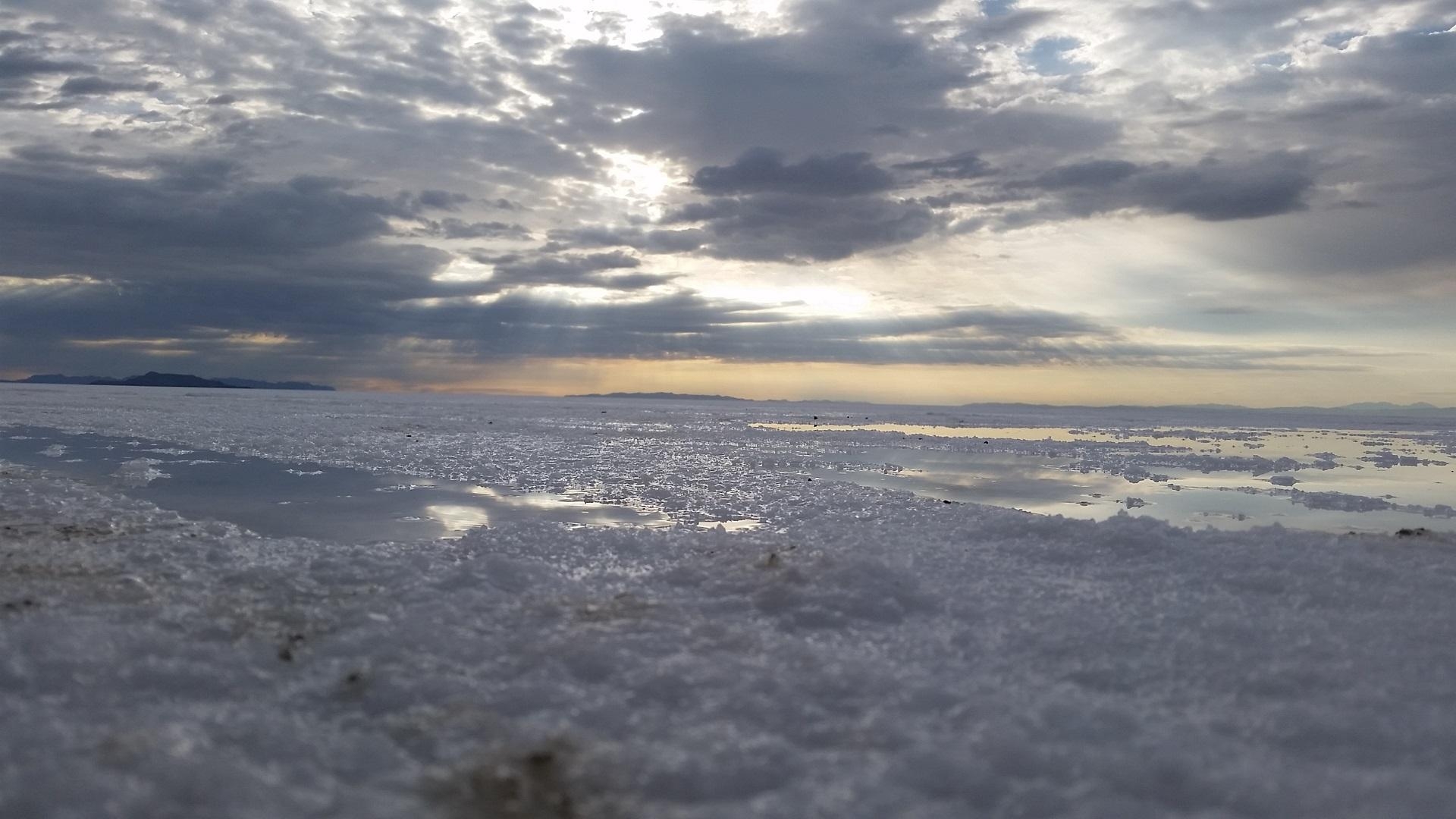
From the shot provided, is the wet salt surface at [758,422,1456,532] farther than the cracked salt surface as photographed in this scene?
Yes

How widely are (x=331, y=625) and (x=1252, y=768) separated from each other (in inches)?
206

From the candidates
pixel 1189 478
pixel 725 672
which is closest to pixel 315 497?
pixel 725 672

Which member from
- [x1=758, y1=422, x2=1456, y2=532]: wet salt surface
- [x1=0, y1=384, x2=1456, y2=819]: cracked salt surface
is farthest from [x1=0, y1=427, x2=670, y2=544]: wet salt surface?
[x1=758, y1=422, x2=1456, y2=532]: wet salt surface

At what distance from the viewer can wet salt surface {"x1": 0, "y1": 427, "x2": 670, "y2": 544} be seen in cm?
949

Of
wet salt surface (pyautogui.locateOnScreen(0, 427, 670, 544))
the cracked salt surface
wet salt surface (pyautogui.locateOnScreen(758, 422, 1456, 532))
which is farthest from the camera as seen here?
wet salt surface (pyautogui.locateOnScreen(758, 422, 1456, 532))

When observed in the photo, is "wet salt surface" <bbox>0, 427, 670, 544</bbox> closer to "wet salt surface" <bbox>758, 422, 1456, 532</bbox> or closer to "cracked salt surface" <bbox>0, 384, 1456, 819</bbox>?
"cracked salt surface" <bbox>0, 384, 1456, 819</bbox>

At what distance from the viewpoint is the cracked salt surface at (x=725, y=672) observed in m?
3.70

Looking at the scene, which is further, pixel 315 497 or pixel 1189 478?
pixel 1189 478

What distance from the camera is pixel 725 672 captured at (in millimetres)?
5051

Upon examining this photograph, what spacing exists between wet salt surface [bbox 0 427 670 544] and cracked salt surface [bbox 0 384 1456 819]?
27.3 inches

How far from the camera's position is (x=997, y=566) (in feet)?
25.6

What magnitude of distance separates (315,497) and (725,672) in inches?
333

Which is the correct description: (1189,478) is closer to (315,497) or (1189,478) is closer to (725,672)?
(725,672)

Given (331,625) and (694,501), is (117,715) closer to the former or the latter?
(331,625)
